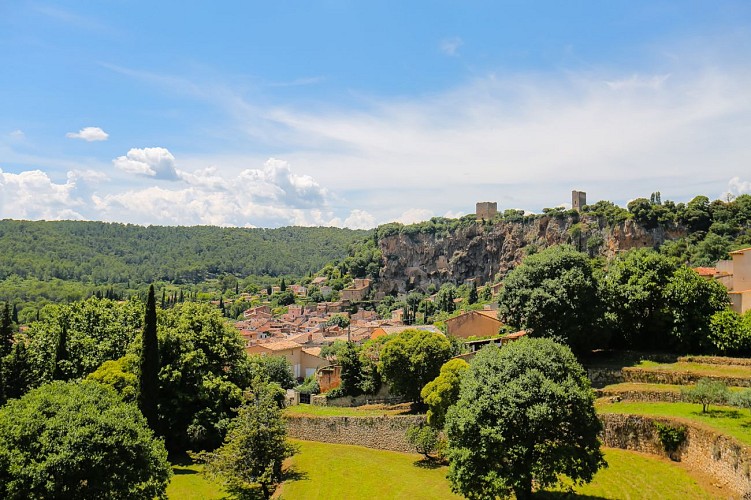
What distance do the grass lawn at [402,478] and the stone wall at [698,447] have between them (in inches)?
21.1

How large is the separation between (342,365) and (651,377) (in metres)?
20.0

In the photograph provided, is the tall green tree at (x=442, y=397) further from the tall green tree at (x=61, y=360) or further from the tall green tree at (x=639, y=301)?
the tall green tree at (x=61, y=360)

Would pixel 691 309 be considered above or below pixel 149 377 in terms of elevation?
above

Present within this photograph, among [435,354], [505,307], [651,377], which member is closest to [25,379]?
[435,354]

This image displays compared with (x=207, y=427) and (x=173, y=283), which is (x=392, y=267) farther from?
(x=207, y=427)

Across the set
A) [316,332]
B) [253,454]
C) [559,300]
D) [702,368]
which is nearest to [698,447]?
[702,368]

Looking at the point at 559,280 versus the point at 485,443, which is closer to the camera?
the point at 485,443

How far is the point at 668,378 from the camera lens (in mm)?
26562

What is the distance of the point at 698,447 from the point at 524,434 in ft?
23.9

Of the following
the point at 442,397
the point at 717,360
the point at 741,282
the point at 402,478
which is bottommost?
the point at 402,478

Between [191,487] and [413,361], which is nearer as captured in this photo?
[191,487]

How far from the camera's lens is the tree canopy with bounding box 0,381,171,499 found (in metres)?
16.1

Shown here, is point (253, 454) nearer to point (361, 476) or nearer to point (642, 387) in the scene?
point (361, 476)

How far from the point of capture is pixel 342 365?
128 feet
